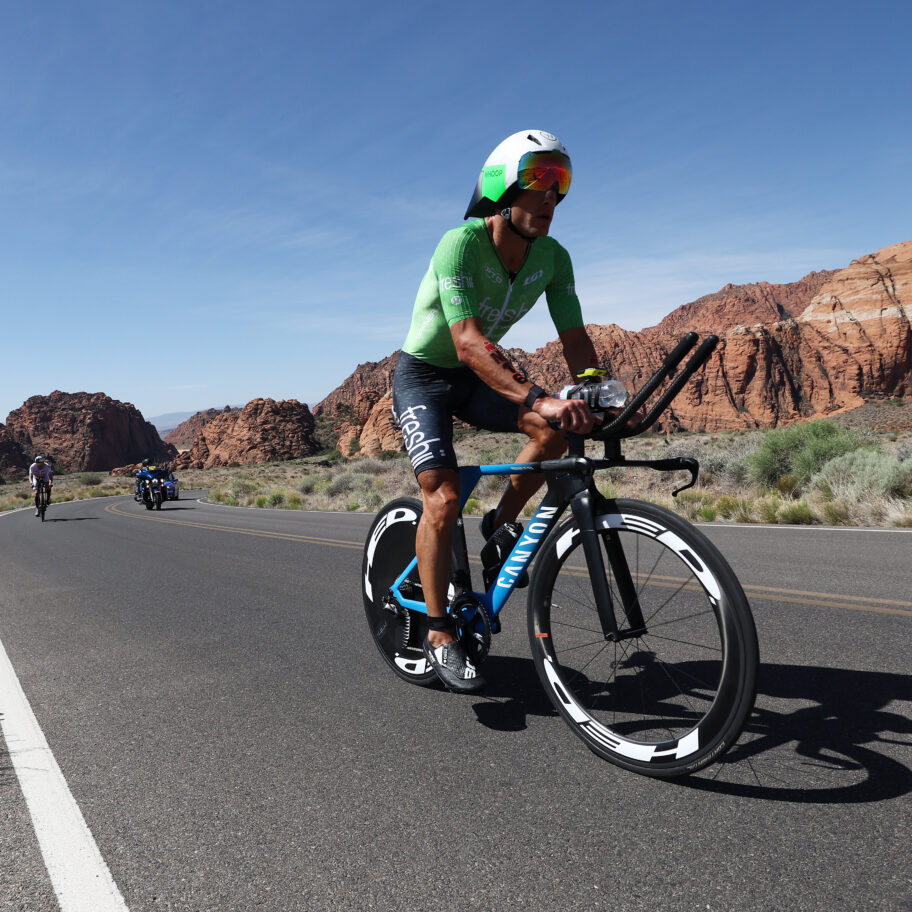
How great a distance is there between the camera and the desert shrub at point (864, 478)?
10.9 m

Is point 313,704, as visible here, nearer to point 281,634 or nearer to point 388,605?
point 388,605

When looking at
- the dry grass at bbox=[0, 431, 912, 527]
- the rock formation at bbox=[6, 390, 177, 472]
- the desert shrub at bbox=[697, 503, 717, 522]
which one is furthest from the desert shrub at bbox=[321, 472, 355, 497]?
the rock formation at bbox=[6, 390, 177, 472]

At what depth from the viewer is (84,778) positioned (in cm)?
279

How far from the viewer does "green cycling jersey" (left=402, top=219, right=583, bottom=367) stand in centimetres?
300

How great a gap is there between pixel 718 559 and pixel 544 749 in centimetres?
109

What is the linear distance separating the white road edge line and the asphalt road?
4 cm

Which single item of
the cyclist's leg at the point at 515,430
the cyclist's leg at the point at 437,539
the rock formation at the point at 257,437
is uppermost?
the rock formation at the point at 257,437

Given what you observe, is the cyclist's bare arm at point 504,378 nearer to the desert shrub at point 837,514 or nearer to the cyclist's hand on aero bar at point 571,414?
the cyclist's hand on aero bar at point 571,414

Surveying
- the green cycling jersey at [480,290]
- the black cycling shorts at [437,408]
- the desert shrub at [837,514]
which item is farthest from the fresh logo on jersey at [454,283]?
the desert shrub at [837,514]

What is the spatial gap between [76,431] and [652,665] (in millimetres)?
170417

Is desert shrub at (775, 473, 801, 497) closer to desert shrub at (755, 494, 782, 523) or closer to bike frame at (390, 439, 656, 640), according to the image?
desert shrub at (755, 494, 782, 523)

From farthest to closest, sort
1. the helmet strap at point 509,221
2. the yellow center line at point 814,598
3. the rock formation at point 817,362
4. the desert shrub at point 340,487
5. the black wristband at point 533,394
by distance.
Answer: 1. the rock formation at point 817,362
2. the desert shrub at point 340,487
3. the yellow center line at point 814,598
4. the helmet strap at point 509,221
5. the black wristband at point 533,394

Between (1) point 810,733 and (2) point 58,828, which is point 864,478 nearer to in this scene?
(1) point 810,733

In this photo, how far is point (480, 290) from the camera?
3178mm
